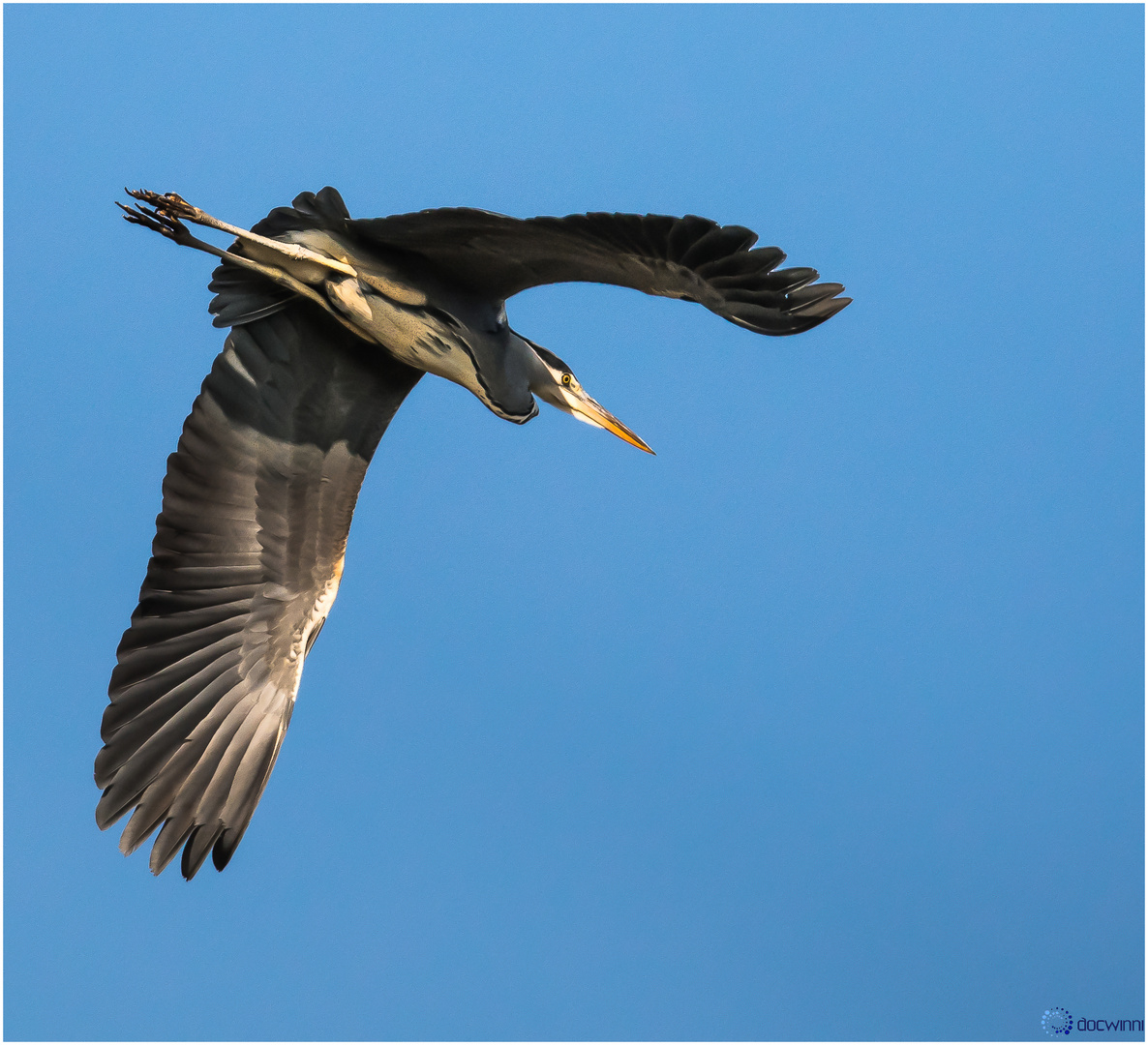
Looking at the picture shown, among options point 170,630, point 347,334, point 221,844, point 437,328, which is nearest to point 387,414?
point 347,334

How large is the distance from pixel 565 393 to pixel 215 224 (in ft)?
3.88

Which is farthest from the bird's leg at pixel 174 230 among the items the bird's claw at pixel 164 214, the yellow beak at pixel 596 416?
the yellow beak at pixel 596 416

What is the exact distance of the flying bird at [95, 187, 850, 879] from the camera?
4605 mm

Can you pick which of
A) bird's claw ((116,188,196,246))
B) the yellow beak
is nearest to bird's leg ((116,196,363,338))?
bird's claw ((116,188,196,246))

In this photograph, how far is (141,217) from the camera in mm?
4555

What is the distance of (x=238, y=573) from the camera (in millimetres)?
5297

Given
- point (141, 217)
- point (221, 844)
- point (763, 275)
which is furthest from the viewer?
point (221, 844)

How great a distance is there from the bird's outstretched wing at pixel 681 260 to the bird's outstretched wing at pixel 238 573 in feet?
3.55

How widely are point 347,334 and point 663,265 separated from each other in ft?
4.96

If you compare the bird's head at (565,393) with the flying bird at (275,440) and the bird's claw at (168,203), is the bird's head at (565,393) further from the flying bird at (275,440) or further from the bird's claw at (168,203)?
the bird's claw at (168,203)

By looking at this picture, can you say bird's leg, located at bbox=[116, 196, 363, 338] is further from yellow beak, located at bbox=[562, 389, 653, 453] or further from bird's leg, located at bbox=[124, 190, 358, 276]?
yellow beak, located at bbox=[562, 389, 653, 453]

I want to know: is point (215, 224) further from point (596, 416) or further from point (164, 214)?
point (596, 416)

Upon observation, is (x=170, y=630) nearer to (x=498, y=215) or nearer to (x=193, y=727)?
(x=193, y=727)

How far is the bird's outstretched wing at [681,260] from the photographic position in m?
3.93
